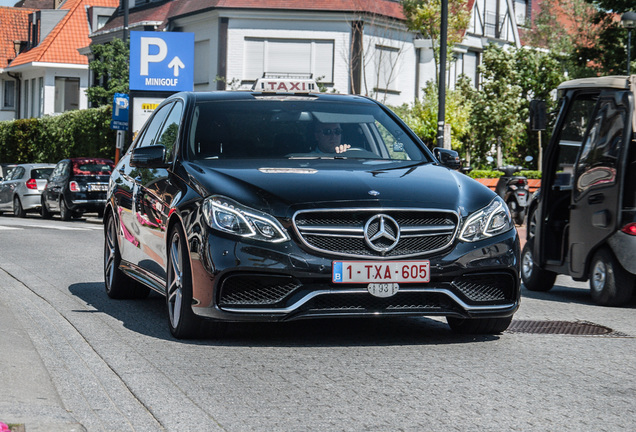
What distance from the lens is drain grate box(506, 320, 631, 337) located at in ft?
26.8

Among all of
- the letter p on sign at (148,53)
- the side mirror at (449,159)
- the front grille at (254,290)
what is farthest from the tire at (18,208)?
the front grille at (254,290)

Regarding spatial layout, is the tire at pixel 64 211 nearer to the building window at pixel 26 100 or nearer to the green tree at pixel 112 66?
the green tree at pixel 112 66

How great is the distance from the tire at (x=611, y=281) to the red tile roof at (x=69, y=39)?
55.4 meters

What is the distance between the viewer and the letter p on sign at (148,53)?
3002 cm

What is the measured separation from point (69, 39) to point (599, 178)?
187 ft

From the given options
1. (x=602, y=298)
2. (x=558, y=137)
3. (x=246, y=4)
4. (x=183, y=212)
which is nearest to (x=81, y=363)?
(x=183, y=212)

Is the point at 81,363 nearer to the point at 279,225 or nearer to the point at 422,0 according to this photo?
the point at 279,225

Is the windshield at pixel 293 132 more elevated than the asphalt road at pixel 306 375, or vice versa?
the windshield at pixel 293 132

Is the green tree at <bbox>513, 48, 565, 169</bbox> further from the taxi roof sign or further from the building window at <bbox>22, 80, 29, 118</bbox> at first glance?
the building window at <bbox>22, 80, 29, 118</bbox>

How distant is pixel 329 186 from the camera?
696 centimetres

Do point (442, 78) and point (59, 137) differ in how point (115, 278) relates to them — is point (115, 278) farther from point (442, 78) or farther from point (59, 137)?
point (59, 137)

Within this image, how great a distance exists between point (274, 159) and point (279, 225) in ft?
3.99

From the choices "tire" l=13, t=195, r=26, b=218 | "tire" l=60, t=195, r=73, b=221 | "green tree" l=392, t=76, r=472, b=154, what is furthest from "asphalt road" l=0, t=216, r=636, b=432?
"green tree" l=392, t=76, r=472, b=154

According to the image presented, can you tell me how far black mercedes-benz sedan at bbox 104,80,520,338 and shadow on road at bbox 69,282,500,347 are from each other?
0.68 ft
